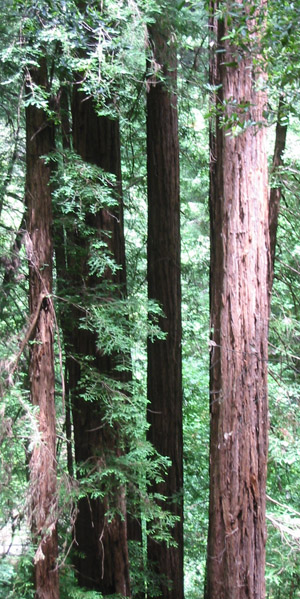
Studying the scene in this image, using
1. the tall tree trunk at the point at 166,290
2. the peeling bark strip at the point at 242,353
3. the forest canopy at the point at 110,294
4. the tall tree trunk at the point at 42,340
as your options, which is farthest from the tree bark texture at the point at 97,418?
the tall tree trunk at the point at 166,290

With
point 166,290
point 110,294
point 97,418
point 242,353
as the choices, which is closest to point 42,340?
point 110,294

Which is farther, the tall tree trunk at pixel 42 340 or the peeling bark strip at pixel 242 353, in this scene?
the peeling bark strip at pixel 242 353

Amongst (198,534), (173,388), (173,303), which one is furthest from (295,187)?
(198,534)

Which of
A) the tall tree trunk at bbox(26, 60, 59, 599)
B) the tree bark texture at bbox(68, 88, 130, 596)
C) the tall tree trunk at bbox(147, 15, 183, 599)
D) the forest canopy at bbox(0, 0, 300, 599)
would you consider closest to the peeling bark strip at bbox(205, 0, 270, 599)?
the forest canopy at bbox(0, 0, 300, 599)

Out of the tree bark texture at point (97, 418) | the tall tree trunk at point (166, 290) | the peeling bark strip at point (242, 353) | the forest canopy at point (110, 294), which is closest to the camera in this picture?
the forest canopy at point (110, 294)

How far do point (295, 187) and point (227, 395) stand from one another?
2807mm

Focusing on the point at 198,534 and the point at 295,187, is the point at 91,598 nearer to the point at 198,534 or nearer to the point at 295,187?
the point at 198,534

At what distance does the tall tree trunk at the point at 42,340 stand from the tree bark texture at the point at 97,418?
0.47m

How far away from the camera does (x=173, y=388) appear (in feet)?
24.2

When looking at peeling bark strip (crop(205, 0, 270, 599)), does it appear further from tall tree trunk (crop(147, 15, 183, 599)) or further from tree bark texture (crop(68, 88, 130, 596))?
tall tree trunk (crop(147, 15, 183, 599))

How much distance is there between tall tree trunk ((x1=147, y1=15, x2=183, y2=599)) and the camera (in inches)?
286

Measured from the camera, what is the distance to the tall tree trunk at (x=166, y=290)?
7.26 m

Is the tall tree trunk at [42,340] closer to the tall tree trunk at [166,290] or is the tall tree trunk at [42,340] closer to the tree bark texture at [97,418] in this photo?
the tree bark texture at [97,418]

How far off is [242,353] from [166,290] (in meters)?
2.56
